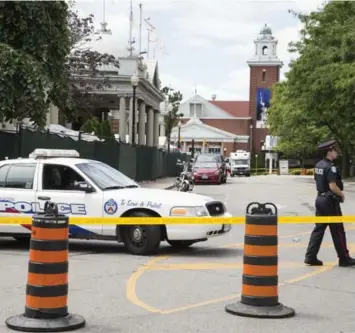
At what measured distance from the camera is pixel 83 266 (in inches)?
395

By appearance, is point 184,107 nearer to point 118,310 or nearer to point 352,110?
point 352,110

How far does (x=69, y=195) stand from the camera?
37.3ft

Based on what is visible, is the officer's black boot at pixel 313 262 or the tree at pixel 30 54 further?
the tree at pixel 30 54

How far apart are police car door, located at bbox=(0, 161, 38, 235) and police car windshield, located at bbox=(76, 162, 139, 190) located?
878mm

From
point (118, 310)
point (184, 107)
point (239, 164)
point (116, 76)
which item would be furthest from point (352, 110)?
point (184, 107)

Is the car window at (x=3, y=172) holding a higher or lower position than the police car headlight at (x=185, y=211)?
higher

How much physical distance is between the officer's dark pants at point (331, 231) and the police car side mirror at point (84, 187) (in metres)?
3.77

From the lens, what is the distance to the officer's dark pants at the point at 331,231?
32.7ft

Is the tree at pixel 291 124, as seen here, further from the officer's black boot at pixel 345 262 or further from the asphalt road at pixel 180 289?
the officer's black boot at pixel 345 262

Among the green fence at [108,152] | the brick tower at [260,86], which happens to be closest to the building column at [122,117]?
the green fence at [108,152]

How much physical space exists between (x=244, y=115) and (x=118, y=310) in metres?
124

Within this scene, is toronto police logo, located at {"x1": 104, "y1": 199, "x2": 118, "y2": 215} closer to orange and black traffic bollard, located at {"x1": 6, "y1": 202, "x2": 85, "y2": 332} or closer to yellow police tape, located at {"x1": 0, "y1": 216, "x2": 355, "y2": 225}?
yellow police tape, located at {"x1": 0, "y1": 216, "x2": 355, "y2": 225}

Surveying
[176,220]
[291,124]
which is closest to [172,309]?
[176,220]

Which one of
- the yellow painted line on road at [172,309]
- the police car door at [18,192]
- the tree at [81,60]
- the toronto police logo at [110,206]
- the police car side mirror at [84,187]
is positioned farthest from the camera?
the tree at [81,60]
